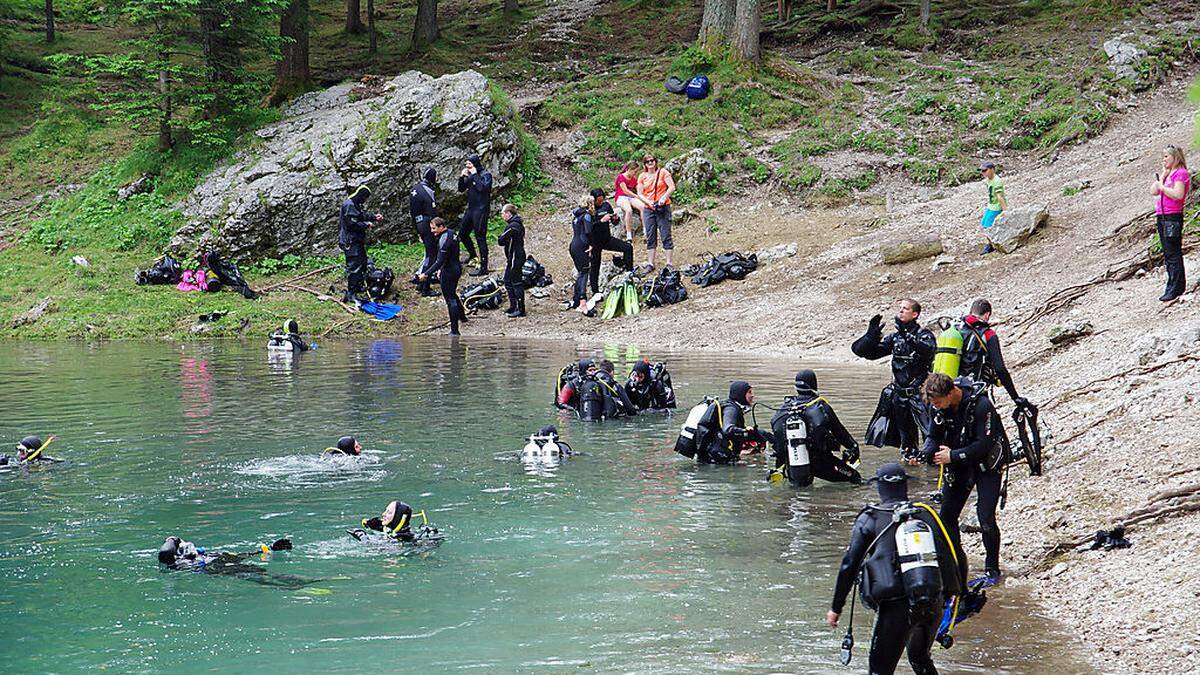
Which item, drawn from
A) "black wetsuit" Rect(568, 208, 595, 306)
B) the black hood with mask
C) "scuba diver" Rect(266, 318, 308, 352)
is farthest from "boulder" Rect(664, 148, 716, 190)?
the black hood with mask

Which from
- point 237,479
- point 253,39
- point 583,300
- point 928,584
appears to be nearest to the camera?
point 928,584

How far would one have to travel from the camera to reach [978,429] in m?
8.36

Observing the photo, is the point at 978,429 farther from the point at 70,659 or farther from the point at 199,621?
the point at 70,659

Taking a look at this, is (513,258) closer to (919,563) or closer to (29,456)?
(29,456)

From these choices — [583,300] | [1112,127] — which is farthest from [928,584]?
[1112,127]

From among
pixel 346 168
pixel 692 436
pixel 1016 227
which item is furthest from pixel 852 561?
pixel 346 168

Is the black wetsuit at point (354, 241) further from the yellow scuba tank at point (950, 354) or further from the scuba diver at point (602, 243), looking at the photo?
the yellow scuba tank at point (950, 354)

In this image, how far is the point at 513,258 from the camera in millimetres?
24844

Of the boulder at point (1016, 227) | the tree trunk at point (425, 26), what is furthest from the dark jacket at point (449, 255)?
the tree trunk at point (425, 26)

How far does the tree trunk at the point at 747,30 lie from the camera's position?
3183 centimetres

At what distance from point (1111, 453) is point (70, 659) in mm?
8578

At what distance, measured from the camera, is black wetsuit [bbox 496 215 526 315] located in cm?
2456

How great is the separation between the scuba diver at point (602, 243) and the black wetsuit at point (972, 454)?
15915mm

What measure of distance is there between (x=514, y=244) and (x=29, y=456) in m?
12.9
